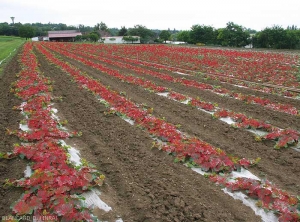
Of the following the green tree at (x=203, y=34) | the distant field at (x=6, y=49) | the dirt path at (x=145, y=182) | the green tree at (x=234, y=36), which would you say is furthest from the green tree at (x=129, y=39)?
the dirt path at (x=145, y=182)

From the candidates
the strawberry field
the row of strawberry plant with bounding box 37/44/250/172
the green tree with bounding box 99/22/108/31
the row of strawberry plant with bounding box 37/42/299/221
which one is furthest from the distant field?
the green tree with bounding box 99/22/108/31

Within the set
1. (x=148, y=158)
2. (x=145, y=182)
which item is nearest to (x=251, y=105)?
(x=148, y=158)

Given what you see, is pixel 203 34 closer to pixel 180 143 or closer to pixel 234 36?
pixel 234 36

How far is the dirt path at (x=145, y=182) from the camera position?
4.60 metres

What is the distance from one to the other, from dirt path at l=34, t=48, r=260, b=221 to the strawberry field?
0.02m

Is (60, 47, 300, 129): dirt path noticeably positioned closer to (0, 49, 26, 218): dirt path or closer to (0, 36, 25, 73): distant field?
(0, 49, 26, 218): dirt path

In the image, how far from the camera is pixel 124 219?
446cm

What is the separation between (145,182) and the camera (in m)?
5.47

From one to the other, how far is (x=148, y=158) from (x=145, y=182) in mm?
1037

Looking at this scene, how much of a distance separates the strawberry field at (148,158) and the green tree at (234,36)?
167 feet

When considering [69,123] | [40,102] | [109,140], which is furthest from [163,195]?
[40,102]

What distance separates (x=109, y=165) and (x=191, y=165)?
6.22 ft

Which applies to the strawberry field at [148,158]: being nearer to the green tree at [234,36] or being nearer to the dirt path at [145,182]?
the dirt path at [145,182]

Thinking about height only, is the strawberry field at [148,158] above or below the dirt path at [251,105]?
below
